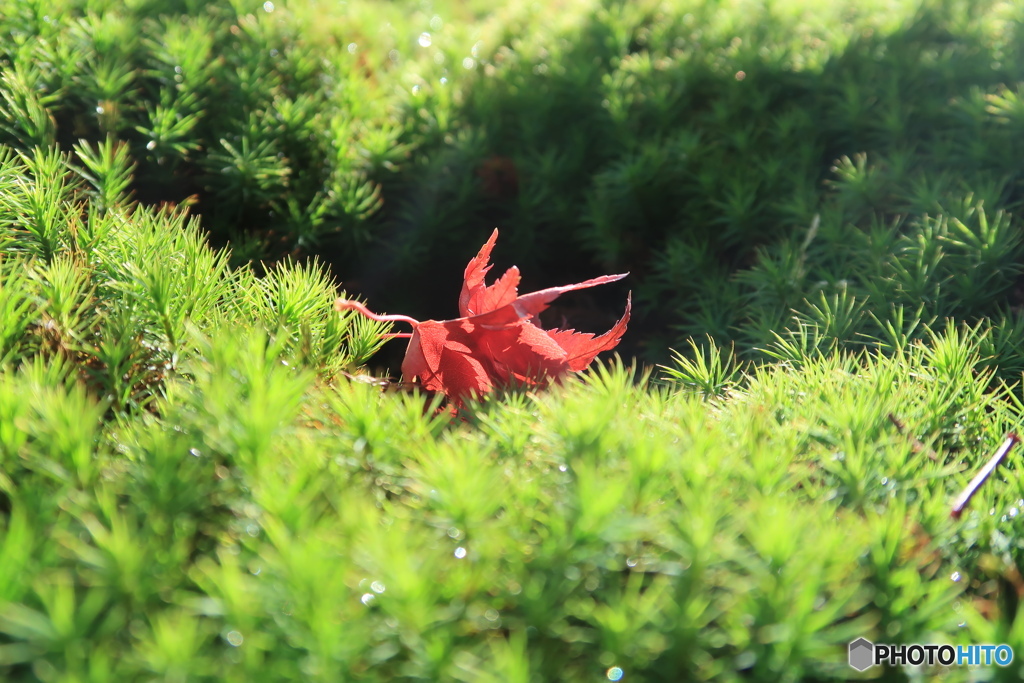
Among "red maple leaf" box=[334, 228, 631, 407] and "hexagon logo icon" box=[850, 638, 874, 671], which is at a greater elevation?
"hexagon logo icon" box=[850, 638, 874, 671]

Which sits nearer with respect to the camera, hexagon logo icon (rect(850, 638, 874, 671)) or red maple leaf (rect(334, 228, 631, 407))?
hexagon logo icon (rect(850, 638, 874, 671))

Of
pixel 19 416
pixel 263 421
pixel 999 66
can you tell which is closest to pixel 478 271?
pixel 263 421

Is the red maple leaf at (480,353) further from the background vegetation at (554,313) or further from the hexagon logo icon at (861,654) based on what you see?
the hexagon logo icon at (861,654)

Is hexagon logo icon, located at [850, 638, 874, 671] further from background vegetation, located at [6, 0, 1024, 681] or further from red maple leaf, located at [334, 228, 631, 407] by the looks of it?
red maple leaf, located at [334, 228, 631, 407]

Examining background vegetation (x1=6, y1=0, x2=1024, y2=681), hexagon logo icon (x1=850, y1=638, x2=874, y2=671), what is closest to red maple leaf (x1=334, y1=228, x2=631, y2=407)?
background vegetation (x1=6, y1=0, x2=1024, y2=681)

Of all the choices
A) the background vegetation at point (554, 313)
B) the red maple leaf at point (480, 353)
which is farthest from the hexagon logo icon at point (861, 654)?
the red maple leaf at point (480, 353)

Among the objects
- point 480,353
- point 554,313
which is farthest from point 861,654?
point 554,313

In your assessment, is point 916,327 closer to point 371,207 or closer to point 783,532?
point 783,532
